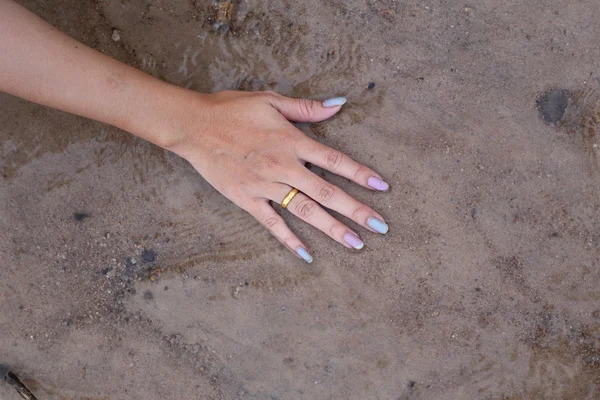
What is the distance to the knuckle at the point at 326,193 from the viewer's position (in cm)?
201

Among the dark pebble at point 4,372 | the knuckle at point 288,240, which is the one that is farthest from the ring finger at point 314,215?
the dark pebble at point 4,372

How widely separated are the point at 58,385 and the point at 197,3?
1978mm

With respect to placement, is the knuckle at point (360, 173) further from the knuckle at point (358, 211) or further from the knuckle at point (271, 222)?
the knuckle at point (271, 222)

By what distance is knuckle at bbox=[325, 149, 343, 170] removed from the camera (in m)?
2.02

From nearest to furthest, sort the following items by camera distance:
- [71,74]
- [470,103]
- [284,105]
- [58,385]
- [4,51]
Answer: [4,51] < [71,74] < [284,105] < [470,103] < [58,385]

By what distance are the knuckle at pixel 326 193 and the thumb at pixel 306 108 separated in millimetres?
343

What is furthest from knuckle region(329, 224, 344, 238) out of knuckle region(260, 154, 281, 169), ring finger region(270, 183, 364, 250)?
knuckle region(260, 154, 281, 169)

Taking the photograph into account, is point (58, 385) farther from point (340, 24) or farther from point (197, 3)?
point (340, 24)

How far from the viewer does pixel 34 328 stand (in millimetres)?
2373

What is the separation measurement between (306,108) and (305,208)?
438 mm

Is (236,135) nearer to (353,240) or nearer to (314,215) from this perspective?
(314,215)

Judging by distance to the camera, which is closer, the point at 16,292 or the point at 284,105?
the point at 284,105

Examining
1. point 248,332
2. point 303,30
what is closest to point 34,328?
point 248,332

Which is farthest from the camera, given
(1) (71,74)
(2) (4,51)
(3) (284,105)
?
(3) (284,105)
